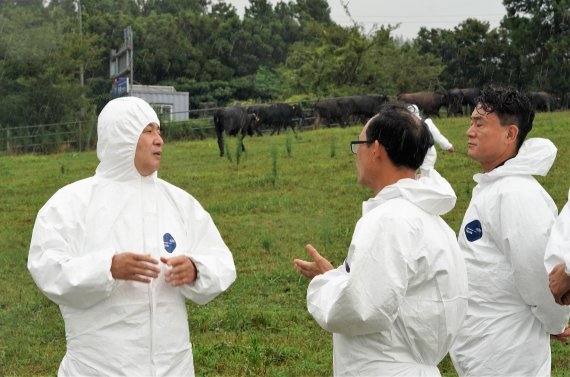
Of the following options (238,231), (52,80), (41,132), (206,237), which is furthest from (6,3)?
(206,237)

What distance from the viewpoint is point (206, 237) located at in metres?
3.95

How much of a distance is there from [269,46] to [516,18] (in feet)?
53.9

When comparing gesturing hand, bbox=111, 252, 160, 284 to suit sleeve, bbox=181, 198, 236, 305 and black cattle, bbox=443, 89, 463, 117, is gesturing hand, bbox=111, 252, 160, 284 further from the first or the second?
black cattle, bbox=443, 89, 463, 117

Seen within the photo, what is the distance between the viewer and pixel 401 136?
3059 millimetres

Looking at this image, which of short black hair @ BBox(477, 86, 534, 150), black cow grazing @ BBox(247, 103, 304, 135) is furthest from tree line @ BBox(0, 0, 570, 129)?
short black hair @ BBox(477, 86, 534, 150)

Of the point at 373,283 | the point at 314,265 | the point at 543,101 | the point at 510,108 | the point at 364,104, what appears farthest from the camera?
the point at 364,104

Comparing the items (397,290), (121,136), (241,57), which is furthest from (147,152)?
(241,57)

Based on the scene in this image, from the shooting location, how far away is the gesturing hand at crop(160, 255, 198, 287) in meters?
3.60

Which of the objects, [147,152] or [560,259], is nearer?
[560,259]

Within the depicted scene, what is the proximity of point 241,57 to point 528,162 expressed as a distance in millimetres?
40128

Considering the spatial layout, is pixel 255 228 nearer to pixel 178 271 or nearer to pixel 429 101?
pixel 178 271

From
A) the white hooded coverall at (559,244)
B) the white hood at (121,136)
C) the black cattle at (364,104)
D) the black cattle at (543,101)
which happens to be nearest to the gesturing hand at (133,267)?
the white hood at (121,136)

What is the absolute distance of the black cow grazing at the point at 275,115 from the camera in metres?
25.1

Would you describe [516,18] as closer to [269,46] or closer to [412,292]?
[269,46]
